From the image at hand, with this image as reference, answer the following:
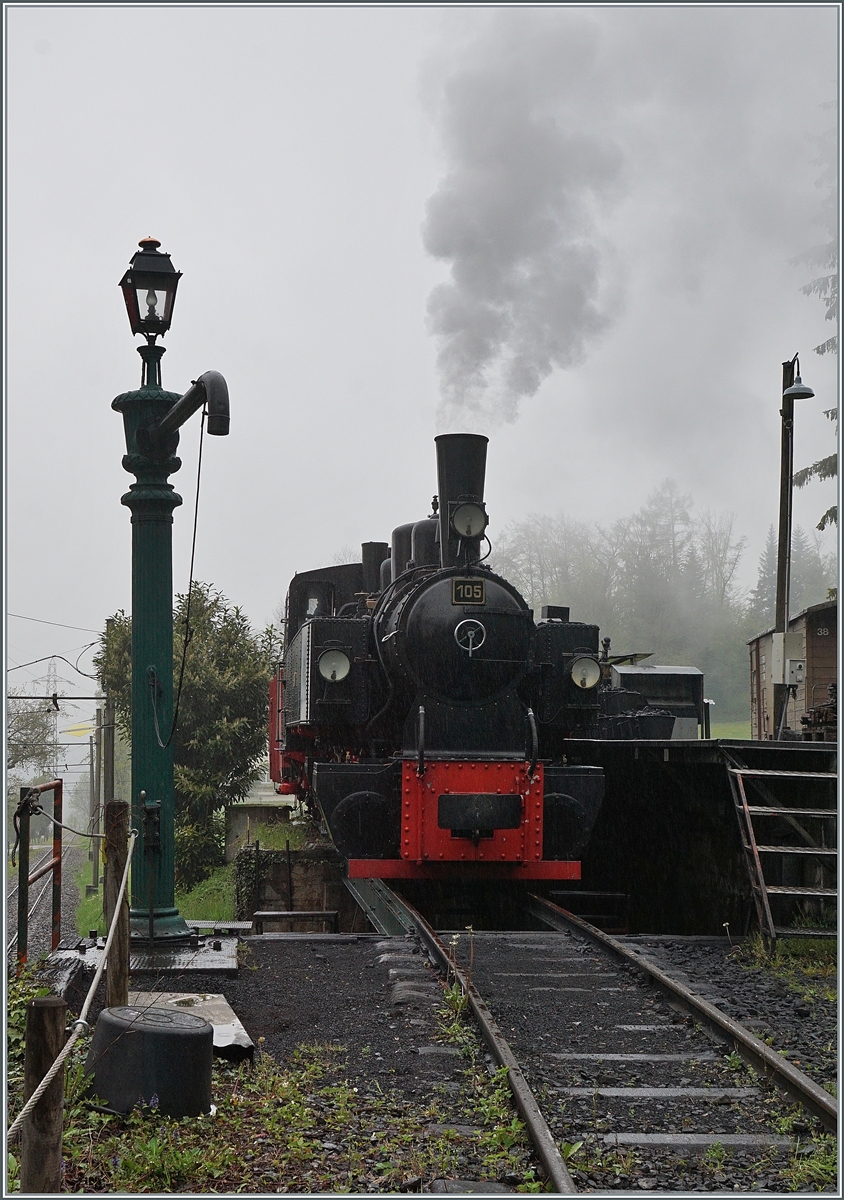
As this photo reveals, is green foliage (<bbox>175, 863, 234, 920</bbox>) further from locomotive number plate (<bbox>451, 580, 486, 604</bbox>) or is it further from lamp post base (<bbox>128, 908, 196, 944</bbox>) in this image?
lamp post base (<bbox>128, 908, 196, 944</bbox>)

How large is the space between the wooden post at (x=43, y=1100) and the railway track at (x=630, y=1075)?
1.42 meters

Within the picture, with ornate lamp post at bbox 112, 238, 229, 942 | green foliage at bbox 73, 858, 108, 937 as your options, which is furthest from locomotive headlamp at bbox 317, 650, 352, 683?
green foliage at bbox 73, 858, 108, 937

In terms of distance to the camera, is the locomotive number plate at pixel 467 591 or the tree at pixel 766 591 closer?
the locomotive number plate at pixel 467 591

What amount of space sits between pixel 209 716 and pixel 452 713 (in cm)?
1022

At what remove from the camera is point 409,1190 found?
3242 millimetres

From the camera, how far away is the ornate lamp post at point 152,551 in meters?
6.45

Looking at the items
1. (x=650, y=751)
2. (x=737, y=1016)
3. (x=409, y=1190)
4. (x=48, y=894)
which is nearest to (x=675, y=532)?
(x=48, y=894)

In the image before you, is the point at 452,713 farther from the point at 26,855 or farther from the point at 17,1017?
the point at 17,1017

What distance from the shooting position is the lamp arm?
565cm

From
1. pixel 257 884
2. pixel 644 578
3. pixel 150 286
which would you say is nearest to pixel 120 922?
pixel 150 286

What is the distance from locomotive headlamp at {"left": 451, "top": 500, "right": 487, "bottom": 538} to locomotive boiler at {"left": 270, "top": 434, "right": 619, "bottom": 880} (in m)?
0.01

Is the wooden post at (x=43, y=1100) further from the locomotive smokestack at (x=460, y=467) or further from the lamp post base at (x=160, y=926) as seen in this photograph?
the locomotive smokestack at (x=460, y=467)

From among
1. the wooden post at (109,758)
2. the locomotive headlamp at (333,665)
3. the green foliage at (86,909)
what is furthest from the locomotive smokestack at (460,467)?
the wooden post at (109,758)

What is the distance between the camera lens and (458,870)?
8.22m
